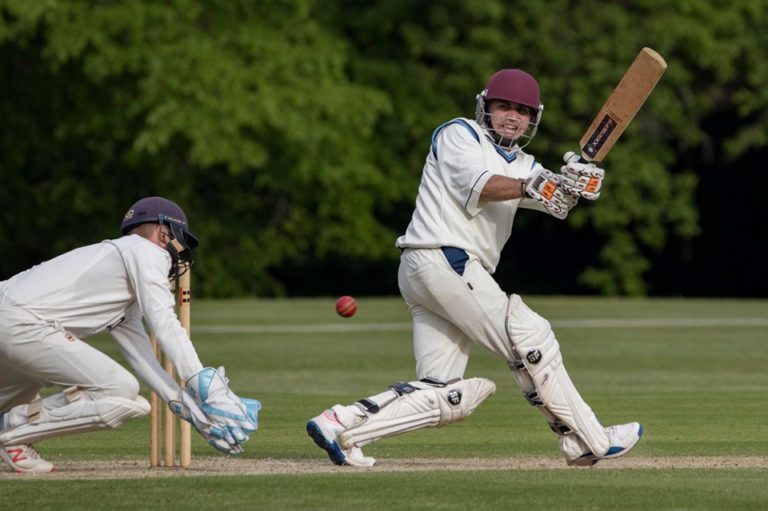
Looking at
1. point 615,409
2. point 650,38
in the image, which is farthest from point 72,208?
point 615,409

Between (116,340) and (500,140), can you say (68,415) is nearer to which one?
(116,340)

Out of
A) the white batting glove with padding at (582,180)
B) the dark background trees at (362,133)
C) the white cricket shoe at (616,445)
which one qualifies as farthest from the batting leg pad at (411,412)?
the dark background trees at (362,133)

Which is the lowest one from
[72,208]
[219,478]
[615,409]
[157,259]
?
[72,208]

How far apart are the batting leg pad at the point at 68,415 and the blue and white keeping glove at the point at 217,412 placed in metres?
0.31

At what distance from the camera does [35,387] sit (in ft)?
21.3

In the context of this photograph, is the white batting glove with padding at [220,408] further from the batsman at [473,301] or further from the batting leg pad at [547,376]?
the batting leg pad at [547,376]

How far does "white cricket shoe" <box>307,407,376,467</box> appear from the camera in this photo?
6.36 m

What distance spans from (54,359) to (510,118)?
2.07m

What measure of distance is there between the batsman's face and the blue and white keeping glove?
5.23ft

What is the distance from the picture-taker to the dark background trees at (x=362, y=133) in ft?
77.4

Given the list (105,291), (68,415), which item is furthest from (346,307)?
(68,415)

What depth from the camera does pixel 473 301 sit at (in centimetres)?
636

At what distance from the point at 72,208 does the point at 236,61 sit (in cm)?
390

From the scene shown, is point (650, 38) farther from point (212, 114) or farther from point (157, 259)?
point (157, 259)
